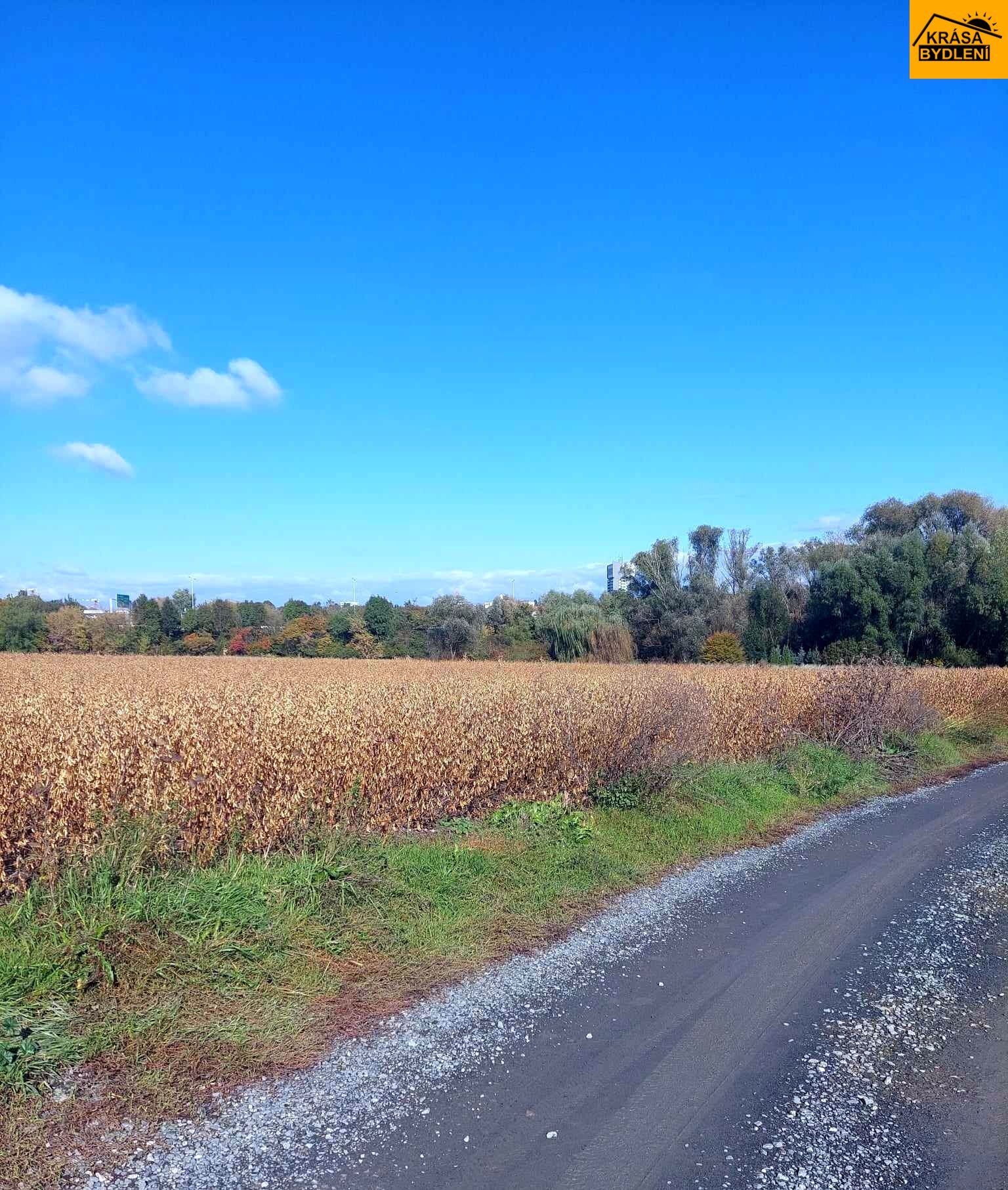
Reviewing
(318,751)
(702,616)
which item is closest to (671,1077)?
(318,751)

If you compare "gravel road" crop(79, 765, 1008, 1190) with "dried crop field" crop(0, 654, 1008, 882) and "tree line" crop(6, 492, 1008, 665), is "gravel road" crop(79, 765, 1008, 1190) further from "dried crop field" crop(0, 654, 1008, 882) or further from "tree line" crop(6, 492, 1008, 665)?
"tree line" crop(6, 492, 1008, 665)

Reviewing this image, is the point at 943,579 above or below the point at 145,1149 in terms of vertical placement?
above

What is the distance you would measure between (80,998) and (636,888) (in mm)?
4413

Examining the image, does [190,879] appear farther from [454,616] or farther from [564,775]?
[454,616]

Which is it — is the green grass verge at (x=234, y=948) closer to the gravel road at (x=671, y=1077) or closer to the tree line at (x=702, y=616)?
the gravel road at (x=671, y=1077)

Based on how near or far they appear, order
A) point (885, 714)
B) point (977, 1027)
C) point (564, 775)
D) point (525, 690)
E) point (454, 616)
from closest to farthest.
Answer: point (977, 1027)
point (564, 775)
point (525, 690)
point (885, 714)
point (454, 616)

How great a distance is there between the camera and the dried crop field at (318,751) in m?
5.21

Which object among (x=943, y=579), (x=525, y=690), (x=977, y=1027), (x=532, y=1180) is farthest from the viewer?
(x=943, y=579)

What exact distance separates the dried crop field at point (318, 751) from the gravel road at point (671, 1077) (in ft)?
6.80

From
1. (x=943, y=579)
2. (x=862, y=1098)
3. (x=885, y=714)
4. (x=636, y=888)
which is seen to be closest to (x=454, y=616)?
(x=943, y=579)

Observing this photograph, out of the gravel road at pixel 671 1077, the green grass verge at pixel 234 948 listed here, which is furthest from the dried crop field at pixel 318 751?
the gravel road at pixel 671 1077

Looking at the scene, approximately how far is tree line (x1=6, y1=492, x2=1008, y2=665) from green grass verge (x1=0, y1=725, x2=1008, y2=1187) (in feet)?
99.6

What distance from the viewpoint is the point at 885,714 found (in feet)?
48.5

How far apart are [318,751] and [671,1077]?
12.0 feet
